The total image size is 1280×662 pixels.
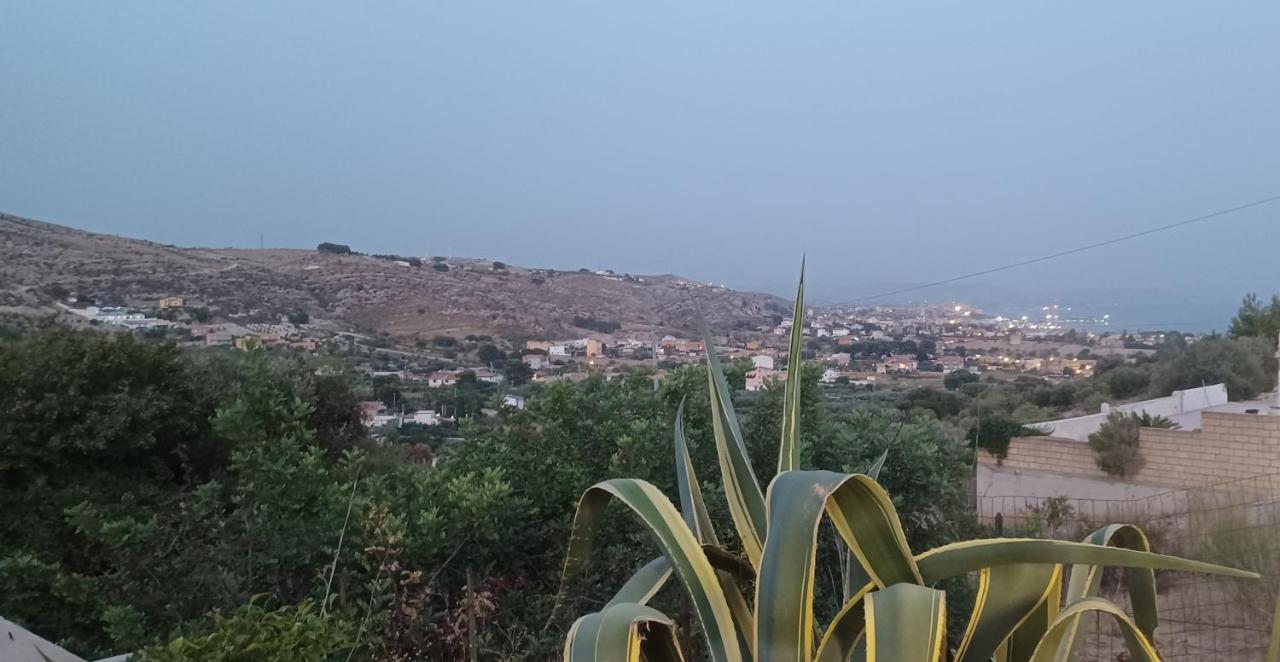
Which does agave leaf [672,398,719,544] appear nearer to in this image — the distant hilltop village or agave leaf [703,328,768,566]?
agave leaf [703,328,768,566]

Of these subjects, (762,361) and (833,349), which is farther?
(833,349)

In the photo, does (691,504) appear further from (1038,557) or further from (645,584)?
(1038,557)

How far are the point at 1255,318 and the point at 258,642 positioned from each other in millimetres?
16094

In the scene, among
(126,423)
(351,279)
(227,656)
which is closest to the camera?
(227,656)

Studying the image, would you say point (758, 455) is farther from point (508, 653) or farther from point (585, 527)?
point (585, 527)

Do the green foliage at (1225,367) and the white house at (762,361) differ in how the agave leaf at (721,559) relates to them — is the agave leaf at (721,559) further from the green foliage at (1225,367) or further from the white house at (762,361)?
the green foliage at (1225,367)

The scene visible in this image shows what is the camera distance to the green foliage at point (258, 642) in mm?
1407

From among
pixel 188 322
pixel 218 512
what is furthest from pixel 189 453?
pixel 188 322

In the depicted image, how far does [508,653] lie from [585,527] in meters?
1.04

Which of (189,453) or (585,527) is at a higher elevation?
(585,527)

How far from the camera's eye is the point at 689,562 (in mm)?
1013

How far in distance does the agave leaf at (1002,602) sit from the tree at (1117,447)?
8377 millimetres

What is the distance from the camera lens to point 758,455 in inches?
111

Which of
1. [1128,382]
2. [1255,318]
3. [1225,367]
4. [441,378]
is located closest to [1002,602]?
[441,378]
